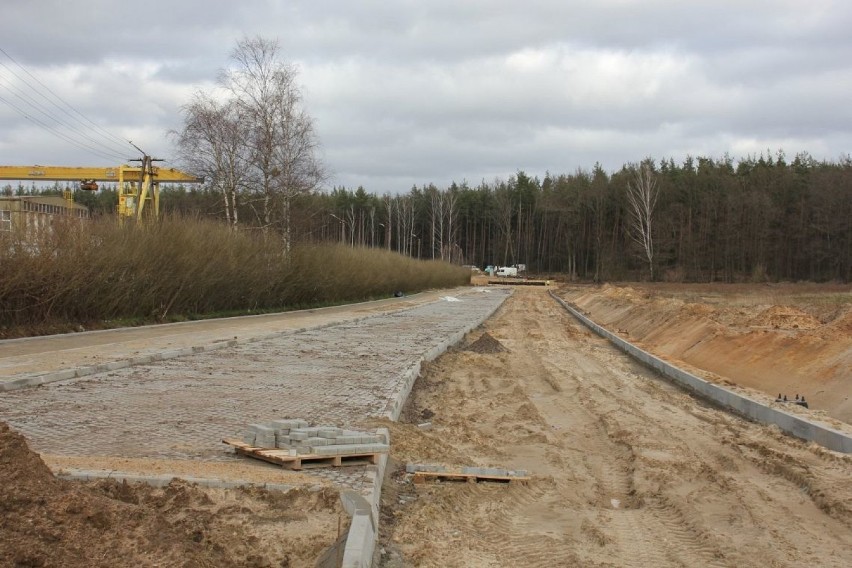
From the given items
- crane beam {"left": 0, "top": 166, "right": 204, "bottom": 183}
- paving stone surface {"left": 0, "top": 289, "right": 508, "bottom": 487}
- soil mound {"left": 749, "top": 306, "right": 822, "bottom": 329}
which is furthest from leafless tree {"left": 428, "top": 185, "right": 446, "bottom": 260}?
paving stone surface {"left": 0, "top": 289, "right": 508, "bottom": 487}

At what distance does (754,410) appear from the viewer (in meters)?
11.3

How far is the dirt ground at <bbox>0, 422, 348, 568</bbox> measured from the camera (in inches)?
145

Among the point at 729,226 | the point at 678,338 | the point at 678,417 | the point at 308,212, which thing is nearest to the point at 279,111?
the point at 308,212

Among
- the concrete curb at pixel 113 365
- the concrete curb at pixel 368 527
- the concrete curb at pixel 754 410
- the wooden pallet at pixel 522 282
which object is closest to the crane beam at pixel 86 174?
the concrete curb at pixel 113 365

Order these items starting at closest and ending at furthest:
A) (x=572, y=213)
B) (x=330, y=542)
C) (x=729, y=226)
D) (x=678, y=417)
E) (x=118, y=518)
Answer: (x=118, y=518)
(x=330, y=542)
(x=678, y=417)
(x=729, y=226)
(x=572, y=213)

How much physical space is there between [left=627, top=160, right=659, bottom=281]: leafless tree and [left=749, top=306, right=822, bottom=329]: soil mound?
4742cm

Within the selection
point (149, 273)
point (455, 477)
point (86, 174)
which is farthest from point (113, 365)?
point (86, 174)

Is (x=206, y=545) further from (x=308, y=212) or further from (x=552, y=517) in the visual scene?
(x=308, y=212)

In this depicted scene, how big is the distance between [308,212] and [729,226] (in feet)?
168

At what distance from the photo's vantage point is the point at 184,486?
5332 millimetres

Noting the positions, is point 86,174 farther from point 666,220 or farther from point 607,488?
point 666,220

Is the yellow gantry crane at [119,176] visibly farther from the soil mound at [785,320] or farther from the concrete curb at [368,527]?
the concrete curb at [368,527]

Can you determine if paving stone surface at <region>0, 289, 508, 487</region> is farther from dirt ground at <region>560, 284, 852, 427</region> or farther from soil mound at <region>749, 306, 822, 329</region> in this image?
soil mound at <region>749, 306, 822, 329</region>

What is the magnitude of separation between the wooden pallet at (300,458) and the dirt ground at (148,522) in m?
0.74
